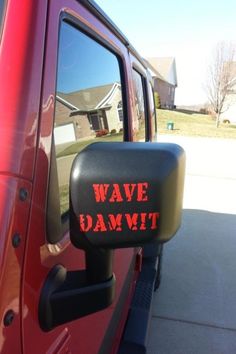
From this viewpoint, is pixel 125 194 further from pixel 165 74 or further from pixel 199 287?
pixel 165 74

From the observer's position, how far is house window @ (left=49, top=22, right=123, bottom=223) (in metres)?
1.30

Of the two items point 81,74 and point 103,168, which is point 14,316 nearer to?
point 103,168

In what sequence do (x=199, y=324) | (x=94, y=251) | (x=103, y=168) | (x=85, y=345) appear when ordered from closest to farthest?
(x=103, y=168) < (x=94, y=251) < (x=85, y=345) < (x=199, y=324)

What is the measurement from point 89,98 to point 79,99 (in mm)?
137

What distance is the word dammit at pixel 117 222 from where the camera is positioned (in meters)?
0.97

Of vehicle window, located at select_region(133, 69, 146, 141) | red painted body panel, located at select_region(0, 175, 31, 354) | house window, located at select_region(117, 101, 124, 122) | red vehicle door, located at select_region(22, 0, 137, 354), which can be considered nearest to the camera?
red painted body panel, located at select_region(0, 175, 31, 354)

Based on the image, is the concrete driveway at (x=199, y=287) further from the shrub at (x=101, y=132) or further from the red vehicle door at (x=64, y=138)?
the shrub at (x=101, y=132)

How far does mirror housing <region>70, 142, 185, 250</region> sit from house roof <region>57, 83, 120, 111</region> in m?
0.37

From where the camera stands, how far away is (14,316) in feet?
3.18

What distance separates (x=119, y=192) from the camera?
0.95 meters

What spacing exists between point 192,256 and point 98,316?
372 centimetres

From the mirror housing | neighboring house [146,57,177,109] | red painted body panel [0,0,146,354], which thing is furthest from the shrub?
neighboring house [146,57,177,109]

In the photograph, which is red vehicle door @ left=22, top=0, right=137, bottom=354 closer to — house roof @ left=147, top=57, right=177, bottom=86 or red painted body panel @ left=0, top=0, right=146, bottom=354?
red painted body panel @ left=0, top=0, right=146, bottom=354

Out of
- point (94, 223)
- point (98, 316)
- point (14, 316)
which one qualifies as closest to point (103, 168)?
point (94, 223)
